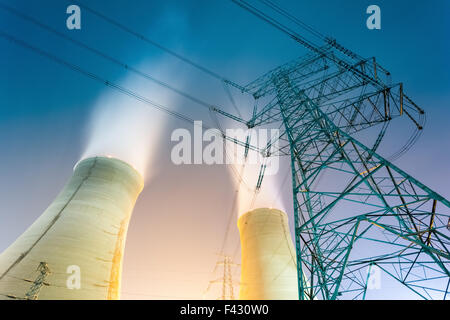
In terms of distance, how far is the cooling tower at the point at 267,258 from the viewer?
14.7 metres

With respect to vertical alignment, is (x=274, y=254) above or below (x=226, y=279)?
above

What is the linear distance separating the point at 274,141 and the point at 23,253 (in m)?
10.9

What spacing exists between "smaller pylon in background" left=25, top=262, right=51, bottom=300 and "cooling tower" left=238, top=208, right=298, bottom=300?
1062 cm

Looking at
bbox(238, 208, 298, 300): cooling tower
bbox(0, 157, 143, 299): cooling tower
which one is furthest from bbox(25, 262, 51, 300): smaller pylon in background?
bbox(238, 208, 298, 300): cooling tower

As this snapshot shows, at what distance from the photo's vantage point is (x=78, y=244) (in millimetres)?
10820

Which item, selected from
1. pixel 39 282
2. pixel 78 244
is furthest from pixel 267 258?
pixel 39 282

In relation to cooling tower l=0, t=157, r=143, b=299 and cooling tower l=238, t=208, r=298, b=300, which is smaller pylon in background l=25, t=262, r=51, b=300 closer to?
cooling tower l=0, t=157, r=143, b=299

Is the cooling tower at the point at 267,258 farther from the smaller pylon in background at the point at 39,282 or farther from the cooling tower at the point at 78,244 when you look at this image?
the smaller pylon in background at the point at 39,282

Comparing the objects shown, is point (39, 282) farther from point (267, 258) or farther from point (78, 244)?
point (267, 258)

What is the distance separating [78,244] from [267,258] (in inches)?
416

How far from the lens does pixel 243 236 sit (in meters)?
18.6

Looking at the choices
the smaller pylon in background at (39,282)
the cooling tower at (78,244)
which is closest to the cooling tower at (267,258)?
the cooling tower at (78,244)
